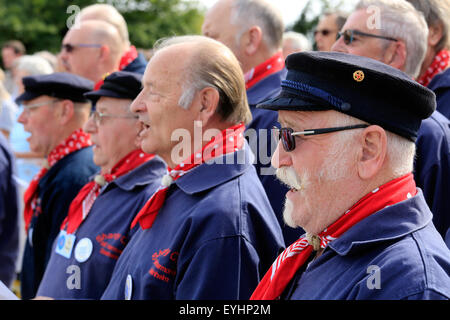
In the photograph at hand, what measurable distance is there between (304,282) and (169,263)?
744mm

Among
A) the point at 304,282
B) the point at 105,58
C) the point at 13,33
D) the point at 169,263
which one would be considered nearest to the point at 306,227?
the point at 304,282

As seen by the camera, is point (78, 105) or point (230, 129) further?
point (78, 105)

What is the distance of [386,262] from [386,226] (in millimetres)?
134

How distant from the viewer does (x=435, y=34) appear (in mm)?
4129

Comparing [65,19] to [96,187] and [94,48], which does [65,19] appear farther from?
[96,187]

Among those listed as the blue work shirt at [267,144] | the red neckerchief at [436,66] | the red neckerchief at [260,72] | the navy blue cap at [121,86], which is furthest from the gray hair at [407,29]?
the navy blue cap at [121,86]

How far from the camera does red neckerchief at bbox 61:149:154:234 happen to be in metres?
3.75

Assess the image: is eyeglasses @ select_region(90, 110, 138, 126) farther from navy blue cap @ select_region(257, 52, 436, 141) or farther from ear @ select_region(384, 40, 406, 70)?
navy blue cap @ select_region(257, 52, 436, 141)

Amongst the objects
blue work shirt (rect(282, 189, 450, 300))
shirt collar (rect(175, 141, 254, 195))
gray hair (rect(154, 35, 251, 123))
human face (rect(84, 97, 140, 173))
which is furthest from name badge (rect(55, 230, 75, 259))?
blue work shirt (rect(282, 189, 450, 300))

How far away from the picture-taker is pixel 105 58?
5.69 metres

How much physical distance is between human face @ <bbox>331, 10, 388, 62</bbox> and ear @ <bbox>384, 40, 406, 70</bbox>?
0.04 meters

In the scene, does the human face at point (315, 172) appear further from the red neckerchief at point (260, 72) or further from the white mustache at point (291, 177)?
the red neckerchief at point (260, 72)
